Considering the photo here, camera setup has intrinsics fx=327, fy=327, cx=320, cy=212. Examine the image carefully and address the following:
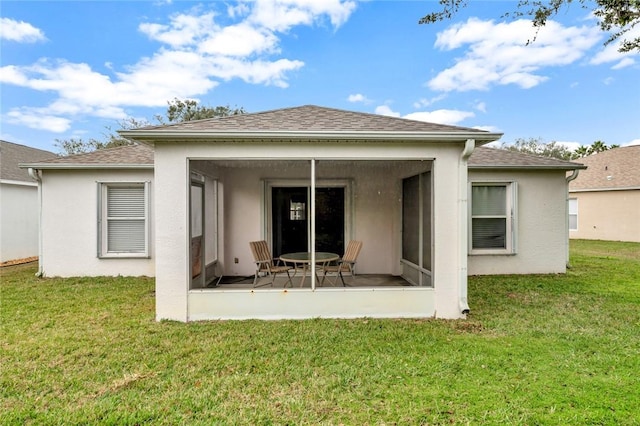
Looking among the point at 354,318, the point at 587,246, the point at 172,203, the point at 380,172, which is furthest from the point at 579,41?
the point at 172,203

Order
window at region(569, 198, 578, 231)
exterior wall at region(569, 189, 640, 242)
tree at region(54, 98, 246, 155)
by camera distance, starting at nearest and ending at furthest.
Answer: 1. exterior wall at region(569, 189, 640, 242)
2. window at region(569, 198, 578, 231)
3. tree at region(54, 98, 246, 155)

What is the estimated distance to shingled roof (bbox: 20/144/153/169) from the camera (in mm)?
7246

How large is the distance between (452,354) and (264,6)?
1208cm

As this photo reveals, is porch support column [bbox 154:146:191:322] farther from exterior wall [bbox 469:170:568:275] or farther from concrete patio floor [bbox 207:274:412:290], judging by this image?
exterior wall [bbox 469:170:568:275]

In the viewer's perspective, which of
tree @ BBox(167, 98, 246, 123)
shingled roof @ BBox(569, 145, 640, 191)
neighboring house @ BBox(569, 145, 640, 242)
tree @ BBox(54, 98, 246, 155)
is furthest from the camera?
tree @ BBox(167, 98, 246, 123)

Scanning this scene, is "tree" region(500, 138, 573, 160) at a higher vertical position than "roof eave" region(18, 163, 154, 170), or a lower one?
higher

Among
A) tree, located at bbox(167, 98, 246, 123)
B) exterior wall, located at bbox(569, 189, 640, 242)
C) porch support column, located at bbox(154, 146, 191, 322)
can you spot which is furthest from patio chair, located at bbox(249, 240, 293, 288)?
tree, located at bbox(167, 98, 246, 123)

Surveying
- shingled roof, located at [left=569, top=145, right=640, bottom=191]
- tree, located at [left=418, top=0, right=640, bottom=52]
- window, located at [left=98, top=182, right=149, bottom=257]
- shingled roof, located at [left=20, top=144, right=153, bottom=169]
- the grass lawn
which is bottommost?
the grass lawn

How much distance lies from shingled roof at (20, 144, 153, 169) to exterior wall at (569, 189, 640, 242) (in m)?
18.2

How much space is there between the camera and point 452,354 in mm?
3520

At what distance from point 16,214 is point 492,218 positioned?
1368 centimetres

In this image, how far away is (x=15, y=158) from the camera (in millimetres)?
11727

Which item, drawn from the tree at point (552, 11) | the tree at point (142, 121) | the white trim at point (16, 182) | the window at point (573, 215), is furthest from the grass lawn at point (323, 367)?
the tree at point (142, 121)

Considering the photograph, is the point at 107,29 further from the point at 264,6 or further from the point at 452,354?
the point at 452,354
